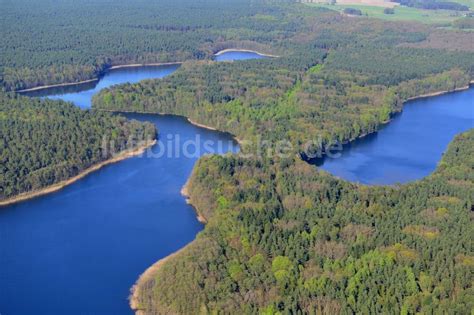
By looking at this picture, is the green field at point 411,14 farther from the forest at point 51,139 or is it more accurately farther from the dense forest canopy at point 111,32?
the forest at point 51,139

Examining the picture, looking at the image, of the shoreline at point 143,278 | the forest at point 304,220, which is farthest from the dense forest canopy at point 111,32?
the shoreline at point 143,278

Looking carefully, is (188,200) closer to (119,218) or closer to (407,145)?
(119,218)

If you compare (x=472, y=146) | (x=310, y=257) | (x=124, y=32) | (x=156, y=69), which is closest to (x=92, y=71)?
(x=156, y=69)

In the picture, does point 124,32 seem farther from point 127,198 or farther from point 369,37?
point 127,198

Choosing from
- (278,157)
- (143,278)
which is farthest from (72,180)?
(143,278)

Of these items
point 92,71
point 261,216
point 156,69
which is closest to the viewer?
point 261,216

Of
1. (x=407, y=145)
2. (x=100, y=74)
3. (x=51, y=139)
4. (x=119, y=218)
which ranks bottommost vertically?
(x=119, y=218)

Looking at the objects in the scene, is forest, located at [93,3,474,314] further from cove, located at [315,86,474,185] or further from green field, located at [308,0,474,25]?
green field, located at [308,0,474,25]
